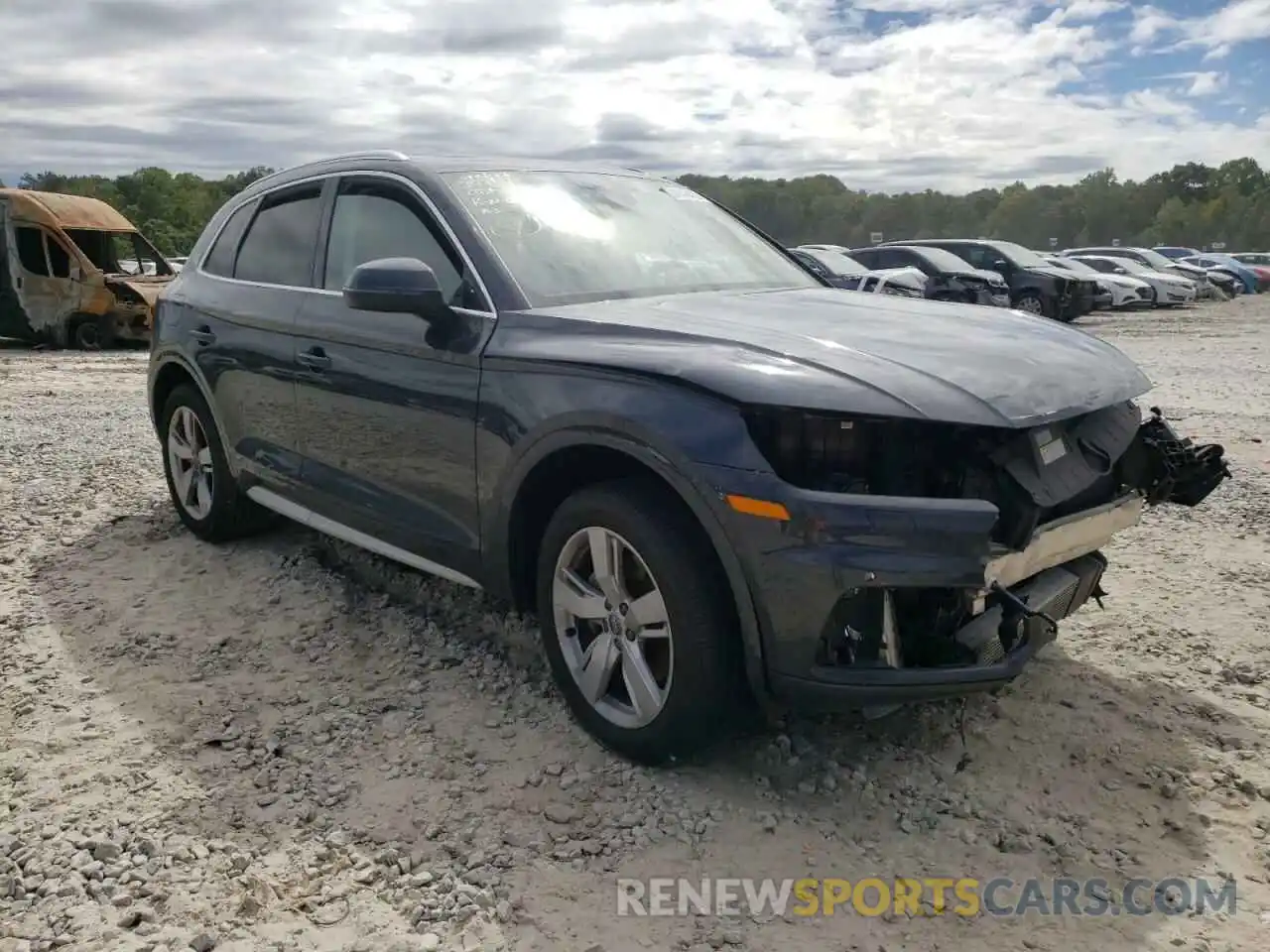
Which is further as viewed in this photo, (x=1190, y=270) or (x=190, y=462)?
(x=1190, y=270)

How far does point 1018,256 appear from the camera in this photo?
21.5 metres

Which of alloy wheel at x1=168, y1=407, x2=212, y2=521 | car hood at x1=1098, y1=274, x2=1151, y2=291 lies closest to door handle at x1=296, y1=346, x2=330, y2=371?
alloy wheel at x1=168, y1=407, x2=212, y2=521

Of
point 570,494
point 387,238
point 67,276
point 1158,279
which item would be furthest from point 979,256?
point 570,494

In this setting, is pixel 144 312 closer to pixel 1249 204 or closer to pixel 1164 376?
pixel 1164 376

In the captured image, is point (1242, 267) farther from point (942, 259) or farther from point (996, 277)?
point (942, 259)

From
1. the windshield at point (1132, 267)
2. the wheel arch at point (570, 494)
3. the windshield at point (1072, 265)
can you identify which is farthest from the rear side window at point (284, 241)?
the windshield at point (1132, 267)

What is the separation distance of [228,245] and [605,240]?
7.43 feet

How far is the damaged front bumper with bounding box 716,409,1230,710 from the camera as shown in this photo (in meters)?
2.64

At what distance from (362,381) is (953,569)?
2268mm

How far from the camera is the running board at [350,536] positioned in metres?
3.80

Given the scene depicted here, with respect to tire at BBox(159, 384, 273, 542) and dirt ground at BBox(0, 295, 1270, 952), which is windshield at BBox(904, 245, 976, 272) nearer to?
dirt ground at BBox(0, 295, 1270, 952)

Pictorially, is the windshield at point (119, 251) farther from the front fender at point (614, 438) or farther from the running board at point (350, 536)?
the front fender at point (614, 438)

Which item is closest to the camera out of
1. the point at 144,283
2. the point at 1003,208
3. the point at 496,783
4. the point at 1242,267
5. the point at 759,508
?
the point at 759,508

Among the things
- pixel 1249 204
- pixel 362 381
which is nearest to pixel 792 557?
pixel 362 381
